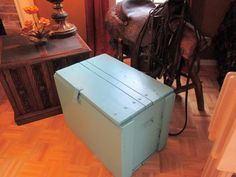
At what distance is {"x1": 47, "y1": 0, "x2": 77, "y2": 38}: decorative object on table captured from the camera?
1.84 m

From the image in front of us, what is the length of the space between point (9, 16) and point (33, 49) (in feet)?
2.80

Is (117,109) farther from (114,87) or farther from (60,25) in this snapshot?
(60,25)

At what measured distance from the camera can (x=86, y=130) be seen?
57.6 inches

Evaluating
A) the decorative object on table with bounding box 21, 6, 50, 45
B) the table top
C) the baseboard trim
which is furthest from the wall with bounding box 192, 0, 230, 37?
the decorative object on table with bounding box 21, 6, 50, 45

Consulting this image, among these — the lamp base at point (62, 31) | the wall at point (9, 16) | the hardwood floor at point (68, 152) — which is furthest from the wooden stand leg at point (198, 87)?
the wall at point (9, 16)

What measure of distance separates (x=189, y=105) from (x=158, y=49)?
71cm

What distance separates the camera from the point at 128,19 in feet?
5.88

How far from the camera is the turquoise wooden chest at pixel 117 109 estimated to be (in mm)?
1128

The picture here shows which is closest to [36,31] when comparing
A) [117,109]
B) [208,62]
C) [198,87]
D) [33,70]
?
[33,70]

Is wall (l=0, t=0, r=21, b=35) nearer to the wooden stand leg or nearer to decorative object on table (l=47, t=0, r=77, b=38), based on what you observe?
decorative object on table (l=47, t=0, r=77, b=38)

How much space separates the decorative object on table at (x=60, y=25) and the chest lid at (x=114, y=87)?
0.52m

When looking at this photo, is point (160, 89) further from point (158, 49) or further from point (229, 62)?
point (229, 62)

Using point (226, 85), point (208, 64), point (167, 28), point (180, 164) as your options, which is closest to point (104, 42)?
point (167, 28)

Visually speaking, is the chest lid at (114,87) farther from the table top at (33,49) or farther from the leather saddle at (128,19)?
the leather saddle at (128,19)
